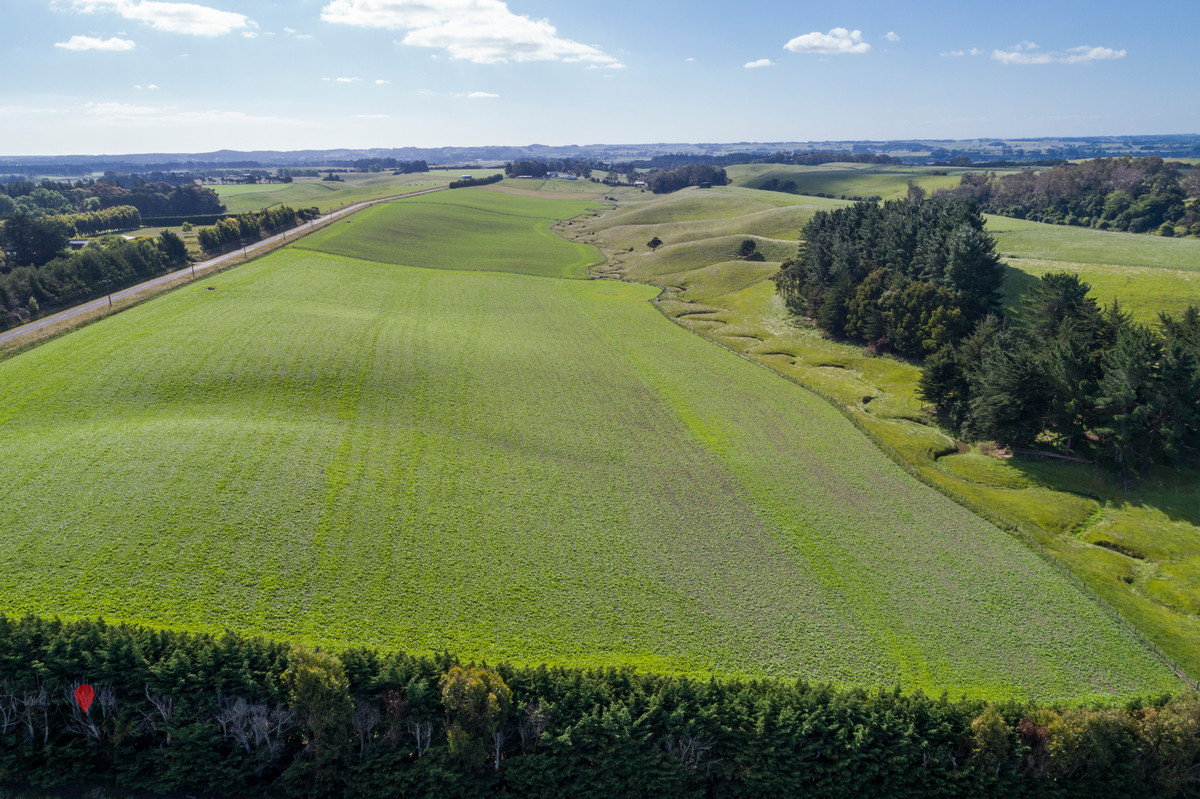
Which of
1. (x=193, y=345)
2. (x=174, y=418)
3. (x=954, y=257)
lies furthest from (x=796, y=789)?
(x=954, y=257)

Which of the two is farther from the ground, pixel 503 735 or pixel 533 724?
pixel 533 724

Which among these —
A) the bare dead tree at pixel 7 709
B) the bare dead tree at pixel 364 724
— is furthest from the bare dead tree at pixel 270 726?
the bare dead tree at pixel 7 709

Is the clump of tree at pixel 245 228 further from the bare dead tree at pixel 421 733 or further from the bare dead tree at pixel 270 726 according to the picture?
the bare dead tree at pixel 421 733

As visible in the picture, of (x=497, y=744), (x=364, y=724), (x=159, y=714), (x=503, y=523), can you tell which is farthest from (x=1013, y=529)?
(x=159, y=714)

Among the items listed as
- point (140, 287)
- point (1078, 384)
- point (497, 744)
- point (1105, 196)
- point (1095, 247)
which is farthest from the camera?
point (1105, 196)

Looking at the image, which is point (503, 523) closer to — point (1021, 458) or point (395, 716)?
point (395, 716)

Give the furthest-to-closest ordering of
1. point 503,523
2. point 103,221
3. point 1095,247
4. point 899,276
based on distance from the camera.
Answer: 1. point 103,221
2. point 1095,247
3. point 899,276
4. point 503,523
